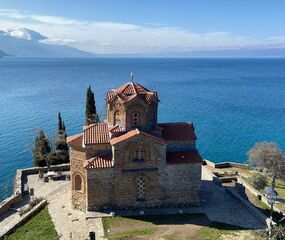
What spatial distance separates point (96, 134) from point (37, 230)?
26.7ft

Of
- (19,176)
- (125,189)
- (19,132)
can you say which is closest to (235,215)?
(125,189)

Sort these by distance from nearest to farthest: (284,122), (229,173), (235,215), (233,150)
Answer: (235,215) < (229,173) < (233,150) < (284,122)

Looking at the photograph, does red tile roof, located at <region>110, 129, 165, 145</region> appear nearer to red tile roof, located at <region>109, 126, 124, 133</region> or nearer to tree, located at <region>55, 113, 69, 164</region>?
red tile roof, located at <region>109, 126, 124, 133</region>

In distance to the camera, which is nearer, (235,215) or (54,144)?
(235,215)

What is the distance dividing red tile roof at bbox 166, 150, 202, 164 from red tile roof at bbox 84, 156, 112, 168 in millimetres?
4536

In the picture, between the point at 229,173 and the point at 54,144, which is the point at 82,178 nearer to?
the point at 54,144

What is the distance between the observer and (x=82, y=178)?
1116 inches

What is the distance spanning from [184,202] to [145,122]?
23.0 feet

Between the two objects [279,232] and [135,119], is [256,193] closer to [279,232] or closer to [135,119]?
[279,232]

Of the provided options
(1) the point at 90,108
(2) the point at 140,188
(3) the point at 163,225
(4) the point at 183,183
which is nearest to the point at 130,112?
(2) the point at 140,188

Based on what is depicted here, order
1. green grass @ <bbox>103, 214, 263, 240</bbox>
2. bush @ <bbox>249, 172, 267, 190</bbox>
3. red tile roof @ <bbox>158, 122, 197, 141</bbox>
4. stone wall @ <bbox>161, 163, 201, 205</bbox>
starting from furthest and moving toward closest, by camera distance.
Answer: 1. bush @ <bbox>249, 172, 267, 190</bbox>
2. red tile roof @ <bbox>158, 122, 197, 141</bbox>
3. stone wall @ <bbox>161, 163, 201, 205</bbox>
4. green grass @ <bbox>103, 214, 263, 240</bbox>

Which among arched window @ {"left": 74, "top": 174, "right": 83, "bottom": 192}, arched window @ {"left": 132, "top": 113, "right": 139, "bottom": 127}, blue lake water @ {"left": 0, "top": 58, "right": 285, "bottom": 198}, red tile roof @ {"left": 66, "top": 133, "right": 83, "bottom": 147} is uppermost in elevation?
arched window @ {"left": 132, "top": 113, "right": 139, "bottom": 127}

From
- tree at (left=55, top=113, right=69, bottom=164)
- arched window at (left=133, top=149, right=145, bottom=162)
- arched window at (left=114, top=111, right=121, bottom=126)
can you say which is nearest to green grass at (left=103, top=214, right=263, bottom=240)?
arched window at (left=133, top=149, right=145, bottom=162)

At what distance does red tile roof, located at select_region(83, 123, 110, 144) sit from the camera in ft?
89.7
